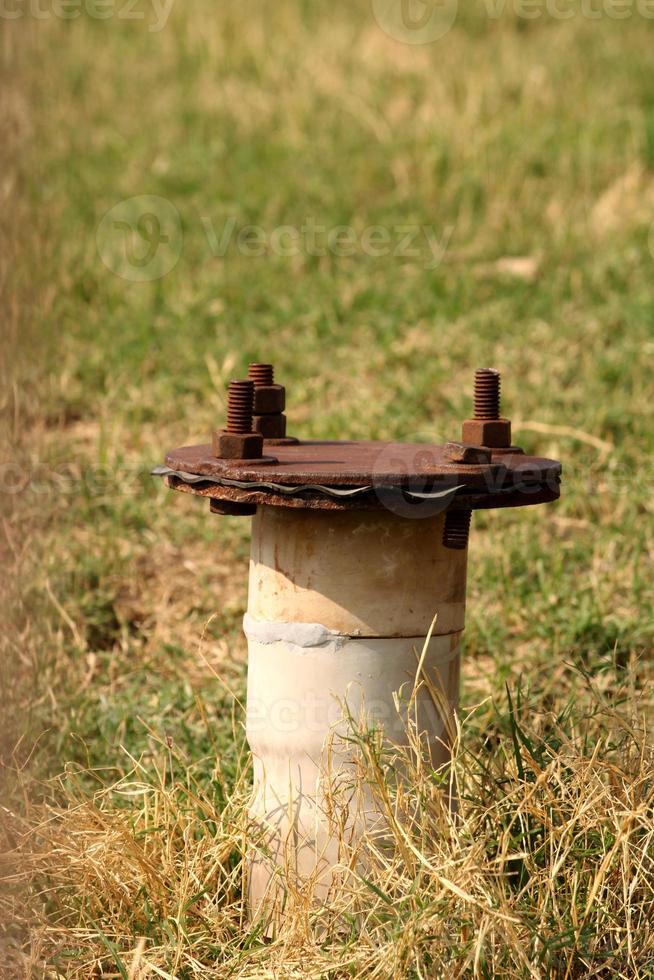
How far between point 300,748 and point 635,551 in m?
1.91

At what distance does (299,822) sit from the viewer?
2.62 metres

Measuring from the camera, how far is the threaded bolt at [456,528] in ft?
8.38

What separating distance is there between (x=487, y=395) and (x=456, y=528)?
1.23 feet

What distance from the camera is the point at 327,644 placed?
2586 millimetres

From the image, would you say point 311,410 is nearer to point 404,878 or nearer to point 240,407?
point 240,407

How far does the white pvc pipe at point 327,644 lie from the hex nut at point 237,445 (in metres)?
0.14

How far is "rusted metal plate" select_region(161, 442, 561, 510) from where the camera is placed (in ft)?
8.02

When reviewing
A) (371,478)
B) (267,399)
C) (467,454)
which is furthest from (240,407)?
(467,454)

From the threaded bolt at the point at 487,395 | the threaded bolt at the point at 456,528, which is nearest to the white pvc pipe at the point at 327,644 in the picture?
the threaded bolt at the point at 456,528

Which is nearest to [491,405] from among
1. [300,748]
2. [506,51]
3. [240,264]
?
[300,748]

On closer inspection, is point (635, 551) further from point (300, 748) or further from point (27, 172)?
point (27, 172)

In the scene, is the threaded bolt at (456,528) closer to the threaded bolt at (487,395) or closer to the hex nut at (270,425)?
the threaded bolt at (487,395)

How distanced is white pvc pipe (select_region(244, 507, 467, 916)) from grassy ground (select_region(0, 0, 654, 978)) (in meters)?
0.16

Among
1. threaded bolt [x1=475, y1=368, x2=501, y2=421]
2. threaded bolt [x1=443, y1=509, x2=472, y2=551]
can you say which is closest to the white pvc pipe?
threaded bolt [x1=443, y1=509, x2=472, y2=551]
